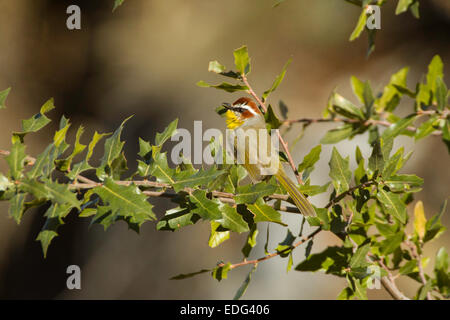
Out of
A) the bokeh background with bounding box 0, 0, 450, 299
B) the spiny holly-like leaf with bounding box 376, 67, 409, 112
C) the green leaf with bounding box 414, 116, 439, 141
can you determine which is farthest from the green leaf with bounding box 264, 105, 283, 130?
the bokeh background with bounding box 0, 0, 450, 299

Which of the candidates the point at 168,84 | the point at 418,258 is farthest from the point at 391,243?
the point at 168,84

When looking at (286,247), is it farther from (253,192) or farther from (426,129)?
(426,129)

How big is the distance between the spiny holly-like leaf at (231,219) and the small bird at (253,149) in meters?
0.18

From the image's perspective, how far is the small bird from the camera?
43.8 inches

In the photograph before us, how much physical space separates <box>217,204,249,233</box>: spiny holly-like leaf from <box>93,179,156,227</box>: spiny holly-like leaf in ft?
0.57

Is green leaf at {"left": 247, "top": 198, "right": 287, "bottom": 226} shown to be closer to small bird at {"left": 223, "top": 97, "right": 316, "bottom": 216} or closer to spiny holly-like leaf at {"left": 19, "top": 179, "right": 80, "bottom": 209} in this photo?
small bird at {"left": 223, "top": 97, "right": 316, "bottom": 216}

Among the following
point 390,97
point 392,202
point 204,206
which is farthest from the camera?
point 390,97

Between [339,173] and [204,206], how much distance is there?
387 mm

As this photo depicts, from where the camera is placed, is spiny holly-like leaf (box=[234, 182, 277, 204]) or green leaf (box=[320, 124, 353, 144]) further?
green leaf (box=[320, 124, 353, 144])

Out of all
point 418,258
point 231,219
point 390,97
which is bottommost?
point 418,258

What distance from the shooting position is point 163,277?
307 cm

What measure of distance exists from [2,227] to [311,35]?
2.63 meters

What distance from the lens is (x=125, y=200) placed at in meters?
0.85

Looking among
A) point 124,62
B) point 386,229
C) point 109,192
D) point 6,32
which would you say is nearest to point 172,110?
point 124,62
